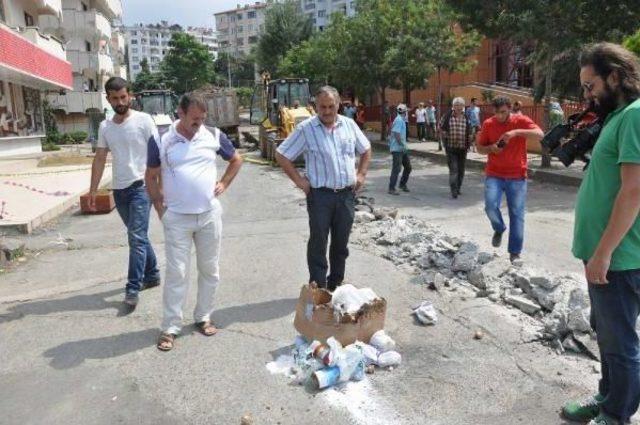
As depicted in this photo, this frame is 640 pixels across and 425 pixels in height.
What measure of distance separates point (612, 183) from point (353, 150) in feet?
8.11

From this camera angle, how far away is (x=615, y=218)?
2.60 meters

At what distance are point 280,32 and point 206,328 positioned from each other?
50.7 meters

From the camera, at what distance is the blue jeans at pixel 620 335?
2754mm

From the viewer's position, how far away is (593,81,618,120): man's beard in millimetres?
2717

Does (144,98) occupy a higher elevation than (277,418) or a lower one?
higher

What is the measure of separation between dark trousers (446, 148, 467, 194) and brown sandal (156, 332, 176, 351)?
785 cm

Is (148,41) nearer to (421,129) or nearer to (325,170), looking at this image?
(421,129)

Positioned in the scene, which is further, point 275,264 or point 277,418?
point 275,264

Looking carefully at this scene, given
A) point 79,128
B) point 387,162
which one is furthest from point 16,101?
point 387,162

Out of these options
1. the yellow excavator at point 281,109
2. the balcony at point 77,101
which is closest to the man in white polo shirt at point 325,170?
the yellow excavator at point 281,109

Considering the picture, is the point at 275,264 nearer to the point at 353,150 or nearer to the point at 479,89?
the point at 353,150

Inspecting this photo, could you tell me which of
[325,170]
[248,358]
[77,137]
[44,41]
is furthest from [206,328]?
[77,137]

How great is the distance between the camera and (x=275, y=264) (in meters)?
6.66

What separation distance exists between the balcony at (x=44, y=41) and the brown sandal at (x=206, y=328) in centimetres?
2365
